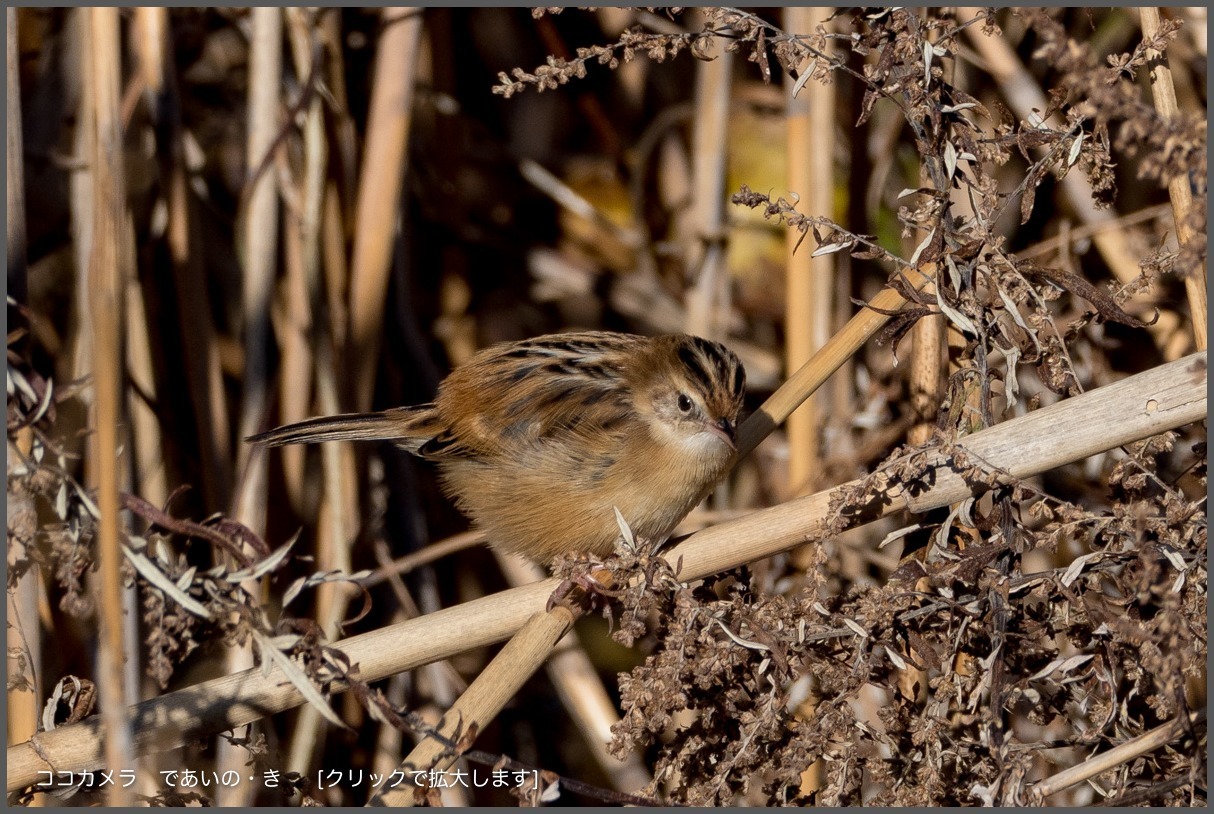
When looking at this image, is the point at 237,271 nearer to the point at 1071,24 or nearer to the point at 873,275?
the point at 873,275

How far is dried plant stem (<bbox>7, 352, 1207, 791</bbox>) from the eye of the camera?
2275 millimetres

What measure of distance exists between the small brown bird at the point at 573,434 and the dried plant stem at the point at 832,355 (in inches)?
14.8

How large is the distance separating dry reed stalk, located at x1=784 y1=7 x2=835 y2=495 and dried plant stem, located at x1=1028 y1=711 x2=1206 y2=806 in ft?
4.64

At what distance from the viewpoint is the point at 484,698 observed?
234cm

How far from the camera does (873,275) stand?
4383 millimetres

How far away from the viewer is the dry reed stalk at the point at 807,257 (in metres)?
3.31

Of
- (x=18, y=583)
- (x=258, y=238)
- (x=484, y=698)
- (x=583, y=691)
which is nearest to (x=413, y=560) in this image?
(x=583, y=691)

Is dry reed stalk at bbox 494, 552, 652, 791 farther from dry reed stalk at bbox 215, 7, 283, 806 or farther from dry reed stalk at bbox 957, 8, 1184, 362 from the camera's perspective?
dry reed stalk at bbox 957, 8, 1184, 362

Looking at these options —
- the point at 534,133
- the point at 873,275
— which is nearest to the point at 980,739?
the point at 873,275

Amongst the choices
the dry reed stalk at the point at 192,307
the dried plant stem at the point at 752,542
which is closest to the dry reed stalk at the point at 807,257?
the dried plant stem at the point at 752,542

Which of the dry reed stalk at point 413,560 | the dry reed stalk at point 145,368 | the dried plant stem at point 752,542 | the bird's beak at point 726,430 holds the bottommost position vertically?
the dried plant stem at point 752,542

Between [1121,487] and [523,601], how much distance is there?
4.49ft

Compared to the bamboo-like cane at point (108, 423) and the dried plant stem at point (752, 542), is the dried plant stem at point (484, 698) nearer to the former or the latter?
the dried plant stem at point (752, 542)

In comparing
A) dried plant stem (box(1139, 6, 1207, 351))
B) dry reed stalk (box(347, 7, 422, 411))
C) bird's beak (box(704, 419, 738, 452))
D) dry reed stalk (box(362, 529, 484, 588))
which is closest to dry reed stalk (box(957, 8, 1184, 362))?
dried plant stem (box(1139, 6, 1207, 351))
